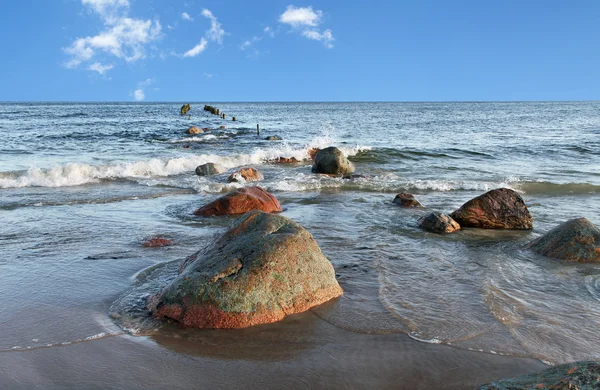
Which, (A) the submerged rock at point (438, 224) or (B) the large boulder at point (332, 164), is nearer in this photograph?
(A) the submerged rock at point (438, 224)

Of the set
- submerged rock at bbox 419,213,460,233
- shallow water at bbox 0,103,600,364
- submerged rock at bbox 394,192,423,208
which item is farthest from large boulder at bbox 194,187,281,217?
submerged rock at bbox 419,213,460,233

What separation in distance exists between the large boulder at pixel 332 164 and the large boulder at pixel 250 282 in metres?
10.5

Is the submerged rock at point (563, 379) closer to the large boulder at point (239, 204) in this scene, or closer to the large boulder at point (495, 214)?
the large boulder at point (495, 214)

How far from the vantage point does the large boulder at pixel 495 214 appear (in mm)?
8242

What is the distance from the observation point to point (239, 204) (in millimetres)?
8938

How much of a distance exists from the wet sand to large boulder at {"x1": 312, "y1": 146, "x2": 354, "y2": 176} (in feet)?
37.8

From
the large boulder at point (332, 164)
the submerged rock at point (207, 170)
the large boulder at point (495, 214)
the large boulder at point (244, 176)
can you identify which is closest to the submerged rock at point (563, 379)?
the large boulder at point (495, 214)

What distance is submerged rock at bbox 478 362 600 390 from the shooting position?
255cm

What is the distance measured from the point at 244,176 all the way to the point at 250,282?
968cm

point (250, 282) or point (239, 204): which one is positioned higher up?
point (250, 282)

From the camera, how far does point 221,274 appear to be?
14.8 feet

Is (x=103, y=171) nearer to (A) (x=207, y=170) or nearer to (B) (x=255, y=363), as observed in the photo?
(A) (x=207, y=170)

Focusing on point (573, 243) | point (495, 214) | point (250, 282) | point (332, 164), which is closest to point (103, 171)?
point (332, 164)

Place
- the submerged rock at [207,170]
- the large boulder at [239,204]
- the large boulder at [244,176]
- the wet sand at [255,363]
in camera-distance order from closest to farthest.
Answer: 1. the wet sand at [255,363]
2. the large boulder at [239,204]
3. the large boulder at [244,176]
4. the submerged rock at [207,170]
